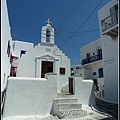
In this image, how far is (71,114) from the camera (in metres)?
6.70

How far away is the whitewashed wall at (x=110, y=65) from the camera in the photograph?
9.95 metres

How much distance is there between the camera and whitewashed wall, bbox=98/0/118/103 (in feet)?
32.6

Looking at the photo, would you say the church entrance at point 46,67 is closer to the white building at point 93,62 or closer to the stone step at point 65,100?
the stone step at point 65,100

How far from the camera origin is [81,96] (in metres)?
8.63

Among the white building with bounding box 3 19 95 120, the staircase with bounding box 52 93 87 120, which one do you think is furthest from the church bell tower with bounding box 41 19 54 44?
the staircase with bounding box 52 93 87 120

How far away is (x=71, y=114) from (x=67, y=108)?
1.66ft

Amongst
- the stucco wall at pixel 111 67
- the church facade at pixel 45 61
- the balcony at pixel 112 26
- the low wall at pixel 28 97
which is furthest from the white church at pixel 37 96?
the balcony at pixel 112 26

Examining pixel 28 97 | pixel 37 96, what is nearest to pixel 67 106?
pixel 37 96

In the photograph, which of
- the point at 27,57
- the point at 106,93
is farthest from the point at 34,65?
the point at 106,93

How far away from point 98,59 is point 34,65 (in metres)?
10.0

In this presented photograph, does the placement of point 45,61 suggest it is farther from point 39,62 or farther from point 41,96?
point 41,96

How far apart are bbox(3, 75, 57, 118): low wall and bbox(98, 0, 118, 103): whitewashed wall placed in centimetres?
543

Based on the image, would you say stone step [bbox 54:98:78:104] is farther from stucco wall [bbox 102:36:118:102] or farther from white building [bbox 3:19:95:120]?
stucco wall [bbox 102:36:118:102]

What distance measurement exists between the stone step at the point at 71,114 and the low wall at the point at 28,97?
113 cm
